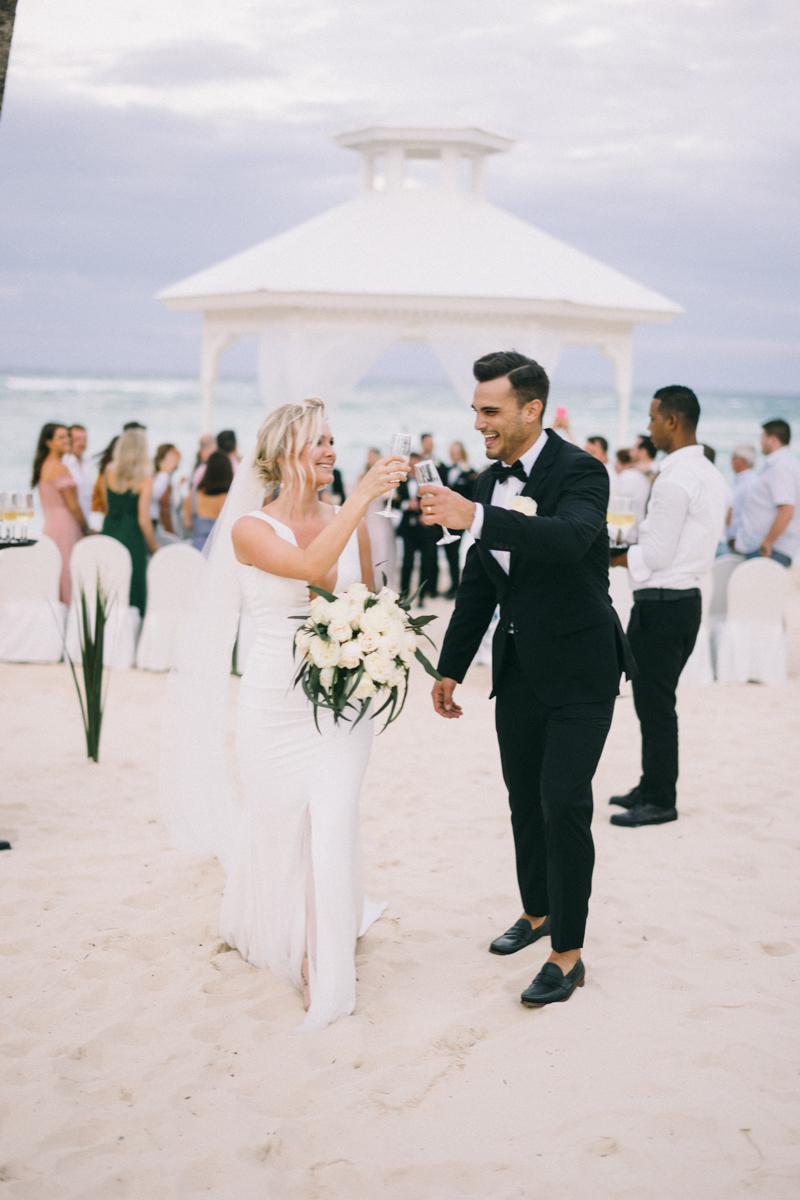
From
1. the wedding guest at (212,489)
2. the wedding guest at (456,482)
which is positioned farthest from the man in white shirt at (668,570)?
the wedding guest at (456,482)

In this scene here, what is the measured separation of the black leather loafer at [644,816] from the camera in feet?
16.9

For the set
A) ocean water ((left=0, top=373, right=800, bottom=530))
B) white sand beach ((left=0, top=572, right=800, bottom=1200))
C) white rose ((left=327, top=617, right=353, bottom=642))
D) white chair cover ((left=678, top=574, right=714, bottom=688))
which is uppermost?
ocean water ((left=0, top=373, right=800, bottom=530))

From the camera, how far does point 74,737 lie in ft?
21.4

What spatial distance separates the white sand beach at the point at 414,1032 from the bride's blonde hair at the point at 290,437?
1689 millimetres

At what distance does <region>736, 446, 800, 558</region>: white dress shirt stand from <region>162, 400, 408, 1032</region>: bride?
242 inches

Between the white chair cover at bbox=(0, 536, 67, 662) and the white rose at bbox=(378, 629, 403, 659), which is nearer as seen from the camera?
the white rose at bbox=(378, 629, 403, 659)

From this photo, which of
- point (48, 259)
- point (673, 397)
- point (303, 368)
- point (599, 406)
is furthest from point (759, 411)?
point (673, 397)

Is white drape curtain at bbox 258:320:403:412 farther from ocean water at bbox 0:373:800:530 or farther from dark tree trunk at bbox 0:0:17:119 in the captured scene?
ocean water at bbox 0:373:800:530

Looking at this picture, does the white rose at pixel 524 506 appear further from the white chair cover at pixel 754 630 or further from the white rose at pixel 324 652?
the white chair cover at pixel 754 630

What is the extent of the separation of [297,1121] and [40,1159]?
24.7 inches

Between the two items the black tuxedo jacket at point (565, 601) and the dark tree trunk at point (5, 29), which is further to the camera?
the black tuxedo jacket at point (565, 601)

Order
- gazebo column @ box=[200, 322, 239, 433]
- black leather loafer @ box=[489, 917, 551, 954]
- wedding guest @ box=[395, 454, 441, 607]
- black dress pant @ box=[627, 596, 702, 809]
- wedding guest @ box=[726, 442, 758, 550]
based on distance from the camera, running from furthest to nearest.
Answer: wedding guest @ box=[395, 454, 441, 607], gazebo column @ box=[200, 322, 239, 433], wedding guest @ box=[726, 442, 758, 550], black dress pant @ box=[627, 596, 702, 809], black leather loafer @ box=[489, 917, 551, 954]

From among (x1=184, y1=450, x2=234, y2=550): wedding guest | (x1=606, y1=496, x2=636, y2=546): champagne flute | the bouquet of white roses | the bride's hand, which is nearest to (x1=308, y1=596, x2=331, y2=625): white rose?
the bouquet of white roses

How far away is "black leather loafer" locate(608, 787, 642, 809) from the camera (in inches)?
212
